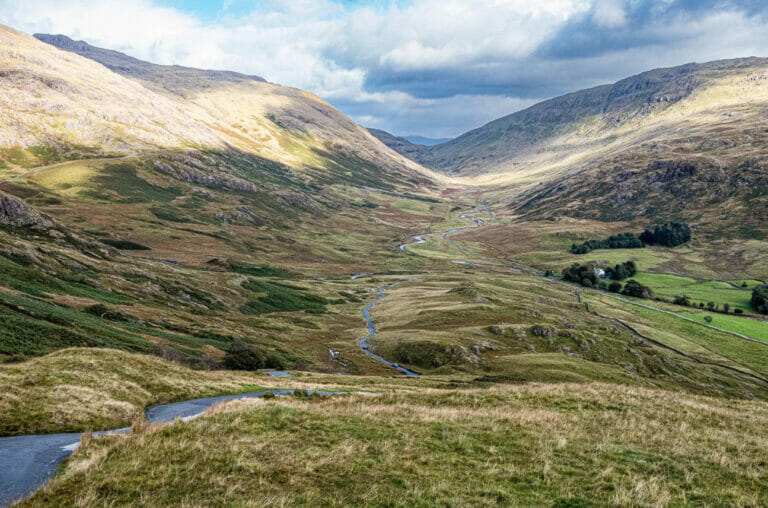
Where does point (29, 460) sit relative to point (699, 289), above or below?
above

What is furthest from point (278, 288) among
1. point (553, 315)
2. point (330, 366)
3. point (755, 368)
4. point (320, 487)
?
point (755, 368)

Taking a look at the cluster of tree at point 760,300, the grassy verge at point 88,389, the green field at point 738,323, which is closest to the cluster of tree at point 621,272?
the cluster of tree at point 760,300

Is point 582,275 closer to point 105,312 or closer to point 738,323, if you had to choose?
point 738,323

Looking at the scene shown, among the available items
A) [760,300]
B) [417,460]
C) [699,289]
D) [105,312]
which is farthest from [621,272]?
[417,460]

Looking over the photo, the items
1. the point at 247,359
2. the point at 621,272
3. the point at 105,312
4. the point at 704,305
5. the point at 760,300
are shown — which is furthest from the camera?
the point at 621,272

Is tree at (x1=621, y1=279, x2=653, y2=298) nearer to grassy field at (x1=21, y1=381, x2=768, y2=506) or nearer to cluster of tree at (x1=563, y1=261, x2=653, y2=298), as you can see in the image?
cluster of tree at (x1=563, y1=261, x2=653, y2=298)

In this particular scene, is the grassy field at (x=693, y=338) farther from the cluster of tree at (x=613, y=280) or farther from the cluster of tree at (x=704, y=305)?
the cluster of tree at (x=613, y=280)
